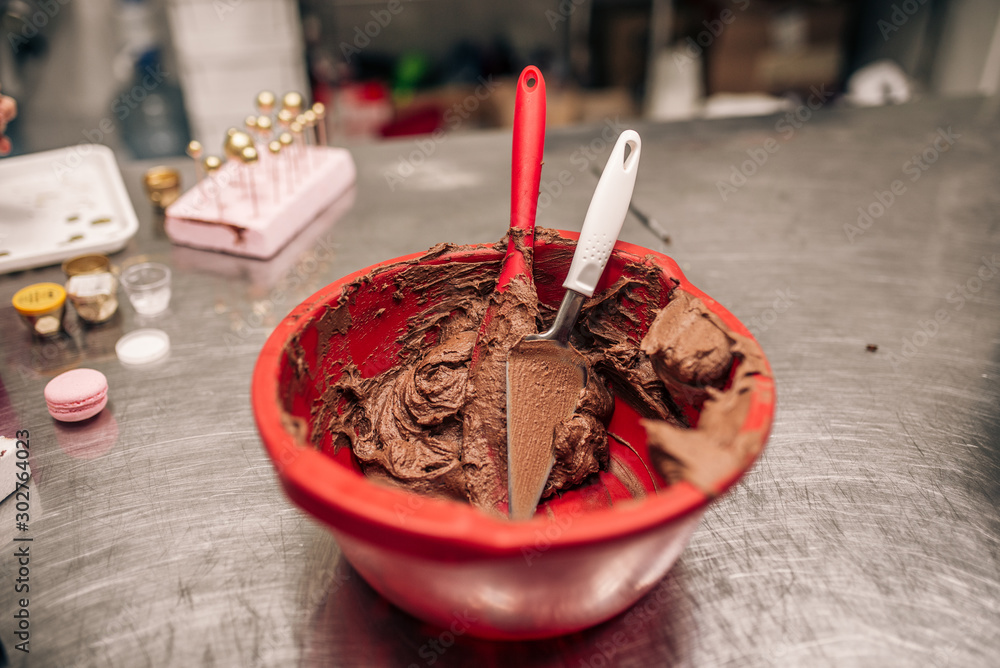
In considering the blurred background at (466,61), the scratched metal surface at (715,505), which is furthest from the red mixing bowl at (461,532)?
the blurred background at (466,61)

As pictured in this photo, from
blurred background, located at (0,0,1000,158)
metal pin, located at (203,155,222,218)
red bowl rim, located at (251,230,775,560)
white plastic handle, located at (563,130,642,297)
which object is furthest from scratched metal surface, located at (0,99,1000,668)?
blurred background, located at (0,0,1000,158)

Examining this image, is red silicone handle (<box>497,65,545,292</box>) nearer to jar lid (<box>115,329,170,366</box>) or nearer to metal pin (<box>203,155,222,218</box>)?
jar lid (<box>115,329,170,366</box>)

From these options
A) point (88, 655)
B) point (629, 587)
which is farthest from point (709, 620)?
point (88, 655)

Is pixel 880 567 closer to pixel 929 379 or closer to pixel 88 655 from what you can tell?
pixel 929 379

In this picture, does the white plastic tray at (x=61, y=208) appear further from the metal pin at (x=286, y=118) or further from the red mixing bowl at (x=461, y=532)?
the red mixing bowl at (x=461, y=532)

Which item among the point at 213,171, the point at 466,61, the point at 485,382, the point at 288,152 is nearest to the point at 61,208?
the point at 213,171

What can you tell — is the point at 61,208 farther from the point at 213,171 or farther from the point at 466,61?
the point at 466,61
